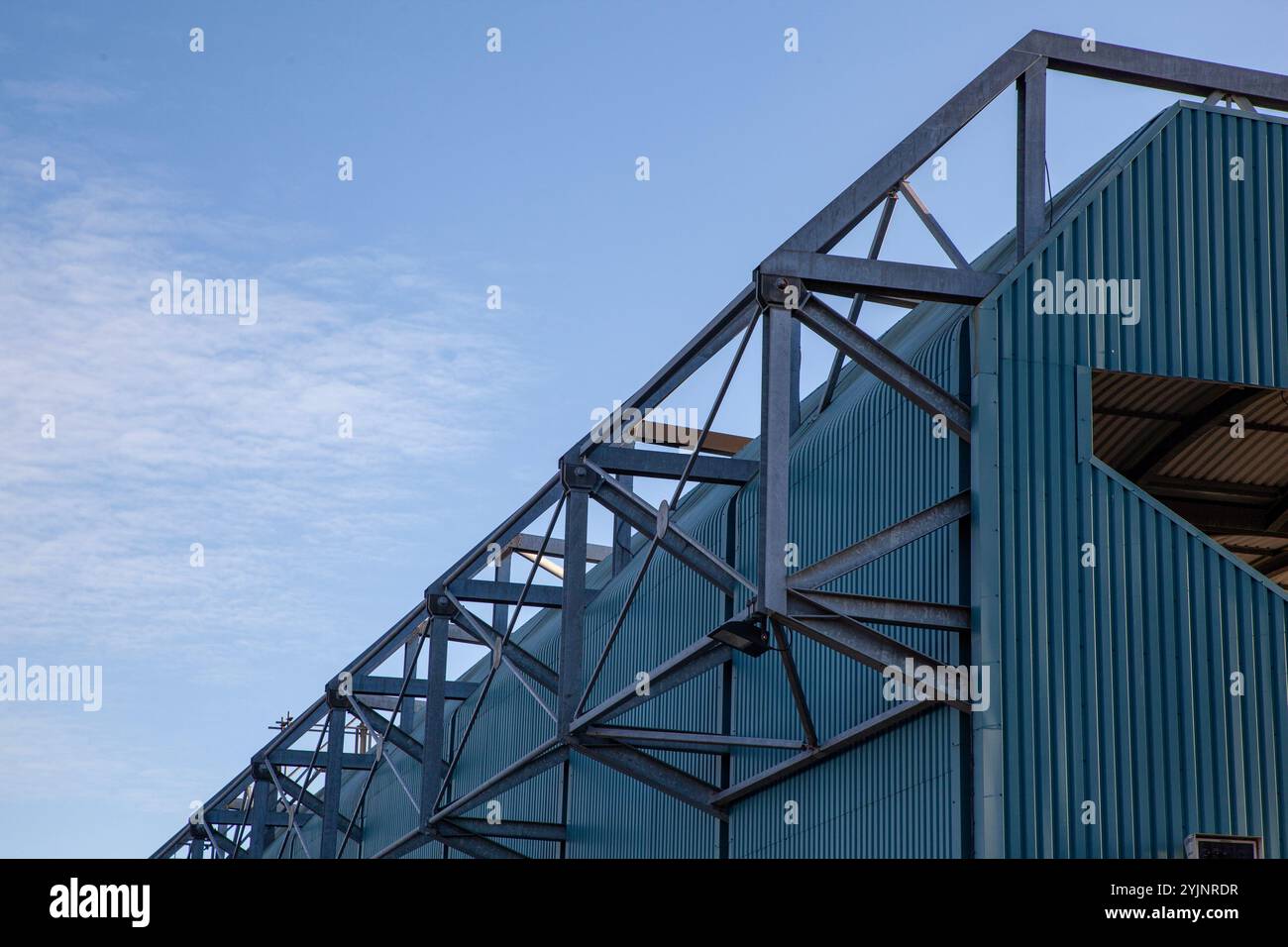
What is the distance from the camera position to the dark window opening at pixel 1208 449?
27.9m

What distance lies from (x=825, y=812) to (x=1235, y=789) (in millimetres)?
6140

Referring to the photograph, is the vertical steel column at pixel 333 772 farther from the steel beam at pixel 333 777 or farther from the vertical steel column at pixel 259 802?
the vertical steel column at pixel 259 802

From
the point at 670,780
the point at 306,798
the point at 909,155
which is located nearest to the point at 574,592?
the point at 670,780

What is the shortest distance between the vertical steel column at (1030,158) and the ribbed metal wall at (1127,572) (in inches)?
13.8

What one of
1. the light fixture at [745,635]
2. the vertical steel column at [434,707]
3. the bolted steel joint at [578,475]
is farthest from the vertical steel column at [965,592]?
the vertical steel column at [434,707]

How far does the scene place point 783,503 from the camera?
22641mm

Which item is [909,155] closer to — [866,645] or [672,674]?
[866,645]

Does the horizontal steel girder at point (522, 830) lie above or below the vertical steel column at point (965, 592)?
below

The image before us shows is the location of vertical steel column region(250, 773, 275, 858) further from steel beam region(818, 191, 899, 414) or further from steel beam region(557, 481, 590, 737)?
steel beam region(818, 191, 899, 414)

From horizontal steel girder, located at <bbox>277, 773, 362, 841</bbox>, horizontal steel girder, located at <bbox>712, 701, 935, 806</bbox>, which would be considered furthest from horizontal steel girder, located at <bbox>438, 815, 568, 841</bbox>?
horizontal steel girder, located at <bbox>277, 773, 362, 841</bbox>
